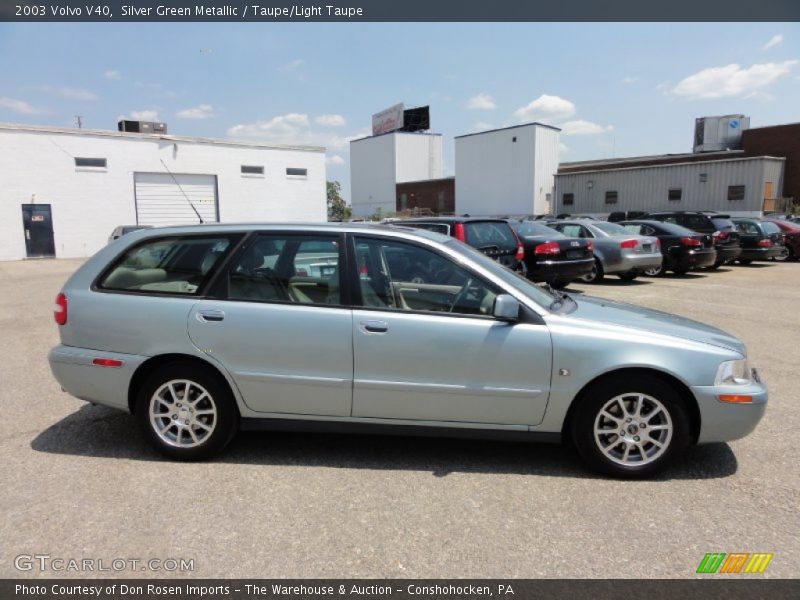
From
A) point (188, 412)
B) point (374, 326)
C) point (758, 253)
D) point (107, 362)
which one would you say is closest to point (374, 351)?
point (374, 326)

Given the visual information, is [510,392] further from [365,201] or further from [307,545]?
[365,201]

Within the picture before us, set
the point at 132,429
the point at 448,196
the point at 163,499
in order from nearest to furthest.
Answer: the point at 163,499, the point at 132,429, the point at 448,196

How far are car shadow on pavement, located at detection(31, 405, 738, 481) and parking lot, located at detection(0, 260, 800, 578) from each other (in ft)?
0.05

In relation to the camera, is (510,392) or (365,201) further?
(365,201)

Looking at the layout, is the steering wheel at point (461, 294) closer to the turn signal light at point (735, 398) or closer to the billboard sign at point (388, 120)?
the turn signal light at point (735, 398)

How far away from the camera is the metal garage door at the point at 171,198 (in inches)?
1036

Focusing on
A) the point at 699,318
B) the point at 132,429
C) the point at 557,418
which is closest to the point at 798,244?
the point at 699,318

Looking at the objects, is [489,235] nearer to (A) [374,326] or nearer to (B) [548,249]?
(B) [548,249]

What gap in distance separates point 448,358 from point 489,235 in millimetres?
6996

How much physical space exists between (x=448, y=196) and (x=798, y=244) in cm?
3936

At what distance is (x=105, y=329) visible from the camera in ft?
13.1

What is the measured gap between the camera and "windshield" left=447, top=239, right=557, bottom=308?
12.9ft

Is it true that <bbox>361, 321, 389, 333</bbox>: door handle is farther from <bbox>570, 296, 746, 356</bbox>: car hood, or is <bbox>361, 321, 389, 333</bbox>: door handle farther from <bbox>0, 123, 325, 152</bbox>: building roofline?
<bbox>0, 123, 325, 152</bbox>: building roofline
